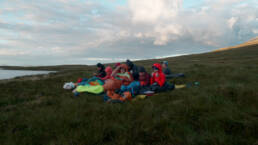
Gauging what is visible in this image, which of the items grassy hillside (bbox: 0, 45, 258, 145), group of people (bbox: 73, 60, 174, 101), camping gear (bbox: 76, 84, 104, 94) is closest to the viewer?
grassy hillside (bbox: 0, 45, 258, 145)

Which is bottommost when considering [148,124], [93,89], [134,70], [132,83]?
[148,124]

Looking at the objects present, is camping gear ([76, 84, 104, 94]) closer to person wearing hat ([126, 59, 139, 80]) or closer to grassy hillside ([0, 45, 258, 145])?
person wearing hat ([126, 59, 139, 80])

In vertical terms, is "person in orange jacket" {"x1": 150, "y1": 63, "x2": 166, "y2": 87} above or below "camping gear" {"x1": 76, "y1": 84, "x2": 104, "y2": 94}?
above

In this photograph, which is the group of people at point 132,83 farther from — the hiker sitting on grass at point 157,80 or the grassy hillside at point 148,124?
the grassy hillside at point 148,124

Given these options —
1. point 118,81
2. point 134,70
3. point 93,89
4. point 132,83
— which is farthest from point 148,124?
point 134,70

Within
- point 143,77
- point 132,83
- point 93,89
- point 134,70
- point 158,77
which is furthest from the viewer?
point 134,70

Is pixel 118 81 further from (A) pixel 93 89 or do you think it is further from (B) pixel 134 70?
(B) pixel 134 70

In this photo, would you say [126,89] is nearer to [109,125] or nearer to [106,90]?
[106,90]

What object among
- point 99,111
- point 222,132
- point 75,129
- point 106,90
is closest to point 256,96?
point 222,132

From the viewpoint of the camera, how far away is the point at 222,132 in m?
2.99

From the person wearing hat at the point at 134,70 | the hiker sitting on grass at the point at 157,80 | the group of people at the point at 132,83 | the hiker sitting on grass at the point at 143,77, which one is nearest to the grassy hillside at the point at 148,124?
the group of people at the point at 132,83

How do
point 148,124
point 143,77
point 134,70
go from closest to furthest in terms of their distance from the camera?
point 148,124, point 143,77, point 134,70

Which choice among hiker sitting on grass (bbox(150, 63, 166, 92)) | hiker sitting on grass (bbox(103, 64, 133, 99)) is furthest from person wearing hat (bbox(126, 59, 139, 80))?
hiker sitting on grass (bbox(150, 63, 166, 92))

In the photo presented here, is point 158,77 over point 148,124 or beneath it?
over
